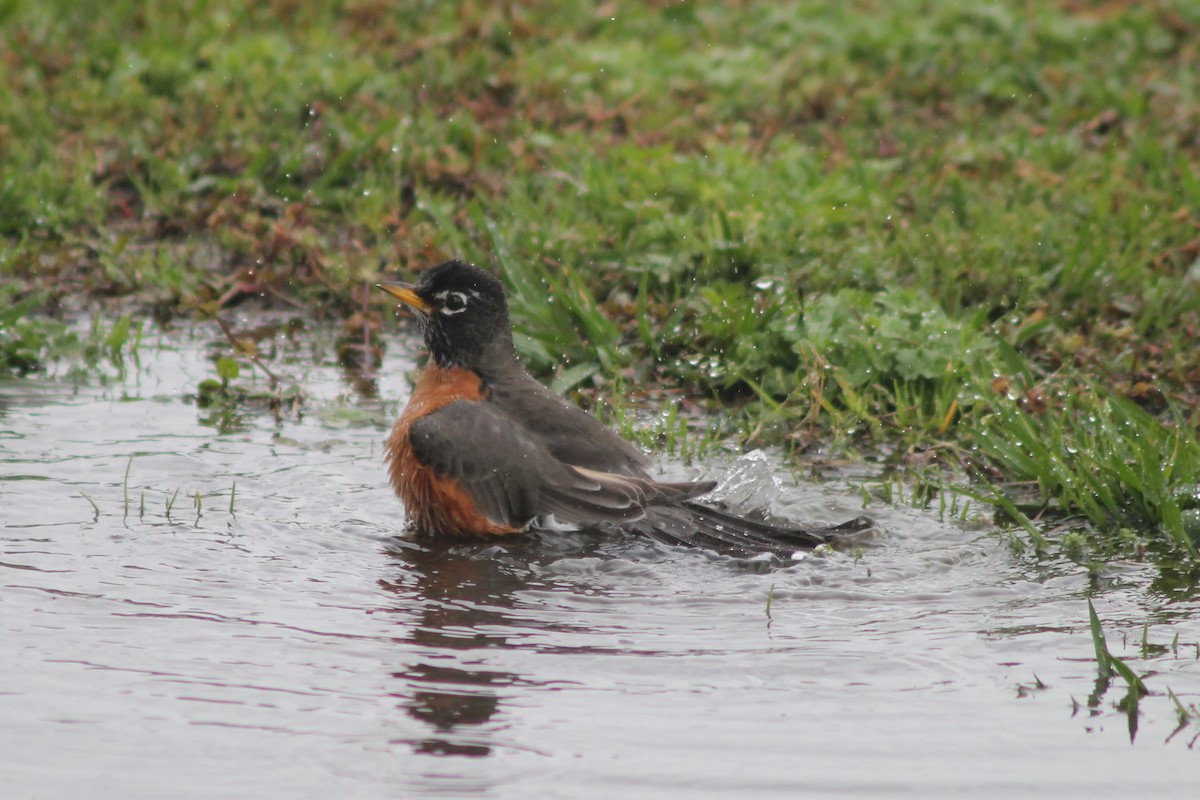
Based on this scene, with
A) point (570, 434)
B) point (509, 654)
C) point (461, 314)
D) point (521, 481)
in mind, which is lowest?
point (509, 654)

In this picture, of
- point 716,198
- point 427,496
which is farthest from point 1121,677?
point 716,198

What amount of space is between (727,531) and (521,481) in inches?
32.8

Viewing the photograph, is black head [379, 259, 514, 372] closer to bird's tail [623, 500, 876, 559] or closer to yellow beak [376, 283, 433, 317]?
yellow beak [376, 283, 433, 317]

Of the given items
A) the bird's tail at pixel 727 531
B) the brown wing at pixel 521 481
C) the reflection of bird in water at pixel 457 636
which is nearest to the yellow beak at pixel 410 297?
the brown wing at pixel 521 481

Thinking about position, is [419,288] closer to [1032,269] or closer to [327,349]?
[327,349]

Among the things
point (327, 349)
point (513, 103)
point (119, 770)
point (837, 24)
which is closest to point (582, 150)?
point (513, 103)

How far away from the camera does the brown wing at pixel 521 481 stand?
20.9ft

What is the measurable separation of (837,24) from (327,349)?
605cm

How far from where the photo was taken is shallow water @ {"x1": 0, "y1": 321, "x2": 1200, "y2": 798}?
4250 millimetres

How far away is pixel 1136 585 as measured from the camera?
19.0ft

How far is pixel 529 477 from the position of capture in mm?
6422

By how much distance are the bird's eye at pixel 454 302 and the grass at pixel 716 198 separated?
1.22 metres

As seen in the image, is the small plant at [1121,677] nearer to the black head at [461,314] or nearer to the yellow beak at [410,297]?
the black head at [461,314]

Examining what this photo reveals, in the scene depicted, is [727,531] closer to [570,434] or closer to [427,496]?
[570,434]
